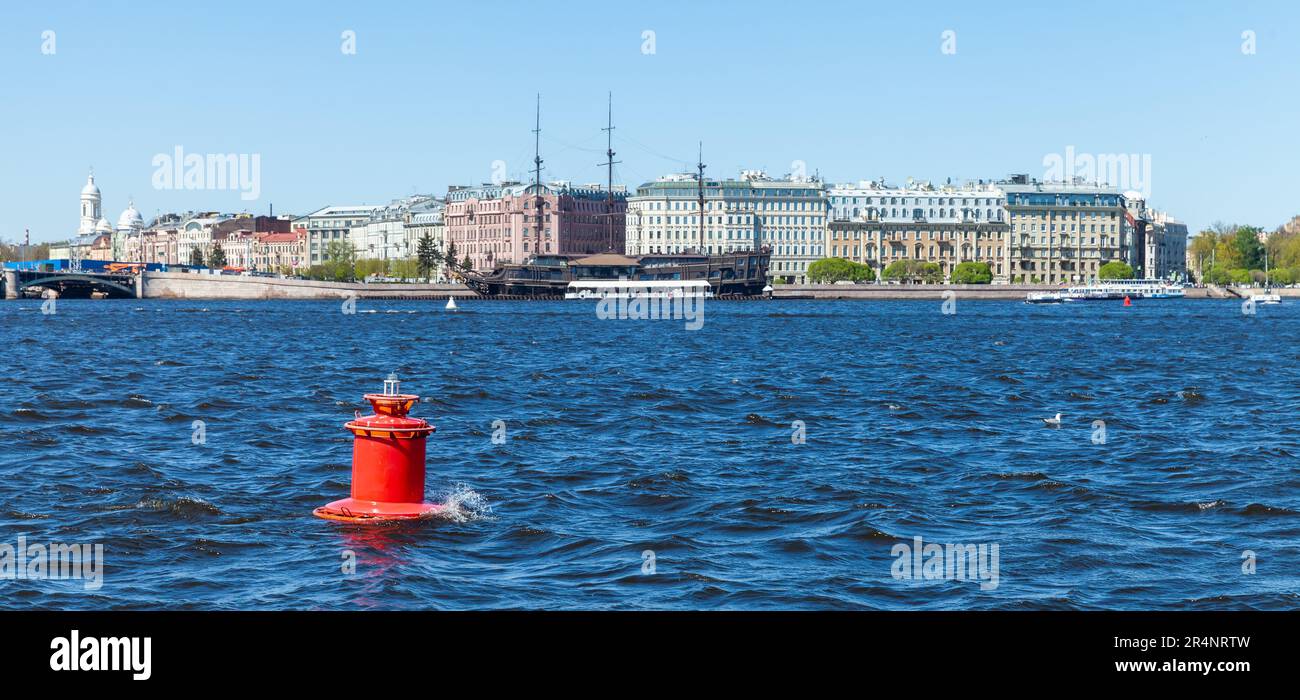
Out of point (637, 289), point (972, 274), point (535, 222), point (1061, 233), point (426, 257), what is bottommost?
point (637, 289)

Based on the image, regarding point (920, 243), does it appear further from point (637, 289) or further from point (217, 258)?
point (217, 258)

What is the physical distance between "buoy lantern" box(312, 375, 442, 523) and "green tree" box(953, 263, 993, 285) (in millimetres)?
132759

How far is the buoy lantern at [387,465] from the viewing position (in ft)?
34.3

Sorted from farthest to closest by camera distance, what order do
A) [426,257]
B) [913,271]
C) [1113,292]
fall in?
1. [426,257]
2. [913,271]
3. [1113,292]

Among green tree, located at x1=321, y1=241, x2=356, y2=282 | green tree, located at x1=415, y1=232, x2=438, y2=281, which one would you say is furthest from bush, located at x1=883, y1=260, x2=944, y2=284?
green tree, located at x1=321, y1=241, x2=356, y2=282

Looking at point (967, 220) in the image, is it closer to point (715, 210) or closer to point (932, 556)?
point (715, 210)

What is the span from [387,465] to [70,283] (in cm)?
12793

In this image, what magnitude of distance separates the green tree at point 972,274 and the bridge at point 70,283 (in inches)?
2820

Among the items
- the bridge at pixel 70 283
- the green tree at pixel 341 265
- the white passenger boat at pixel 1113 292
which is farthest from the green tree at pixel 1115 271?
the bridge at pixel 70 283

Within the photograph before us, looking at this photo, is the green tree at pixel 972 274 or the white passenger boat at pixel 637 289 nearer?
the white passenger boat at pixel 637 289

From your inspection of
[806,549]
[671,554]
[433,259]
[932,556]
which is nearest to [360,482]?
[671,554]

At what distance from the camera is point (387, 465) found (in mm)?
10953

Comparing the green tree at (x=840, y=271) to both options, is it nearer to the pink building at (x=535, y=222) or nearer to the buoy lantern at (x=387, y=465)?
the pink building at (x=535, y=222)

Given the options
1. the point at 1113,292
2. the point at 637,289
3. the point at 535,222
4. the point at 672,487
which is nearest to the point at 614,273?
the point at 637,289
